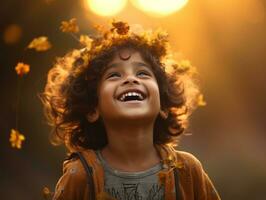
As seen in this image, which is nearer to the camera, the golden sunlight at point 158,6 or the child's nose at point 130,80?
the child's nose at point 130,80

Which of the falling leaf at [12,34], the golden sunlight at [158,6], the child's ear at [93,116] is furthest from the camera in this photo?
the golden sunlight at [158,6]

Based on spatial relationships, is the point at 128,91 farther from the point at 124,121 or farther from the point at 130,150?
the point at 130,150

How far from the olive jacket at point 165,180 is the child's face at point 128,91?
0.18 meters

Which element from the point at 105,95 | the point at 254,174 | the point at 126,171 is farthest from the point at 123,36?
the point at 254,174

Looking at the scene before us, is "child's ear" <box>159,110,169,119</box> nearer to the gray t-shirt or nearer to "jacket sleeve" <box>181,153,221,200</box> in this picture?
"jacket sleeve" <box>181,153,221,200</box>

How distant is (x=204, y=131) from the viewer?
583cm

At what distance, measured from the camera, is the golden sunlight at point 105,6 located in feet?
16.1

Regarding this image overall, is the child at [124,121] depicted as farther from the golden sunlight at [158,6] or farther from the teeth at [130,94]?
the golden sunlight at [158,6]

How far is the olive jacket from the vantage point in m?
2.75

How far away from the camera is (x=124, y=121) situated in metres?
2.81

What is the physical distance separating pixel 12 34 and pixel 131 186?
2595 mm

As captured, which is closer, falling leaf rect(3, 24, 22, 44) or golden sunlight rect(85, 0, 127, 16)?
golden sunlight rect(85, 0, 127, 16)

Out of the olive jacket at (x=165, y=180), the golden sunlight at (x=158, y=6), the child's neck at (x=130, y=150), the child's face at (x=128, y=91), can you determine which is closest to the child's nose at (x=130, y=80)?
the child's face at (x=128, y=91)

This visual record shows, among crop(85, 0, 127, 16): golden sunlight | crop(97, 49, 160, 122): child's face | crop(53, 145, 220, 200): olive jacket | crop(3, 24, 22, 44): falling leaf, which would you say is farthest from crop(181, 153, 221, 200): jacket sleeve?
crop(3, 24, 22, 44): falling leaf
